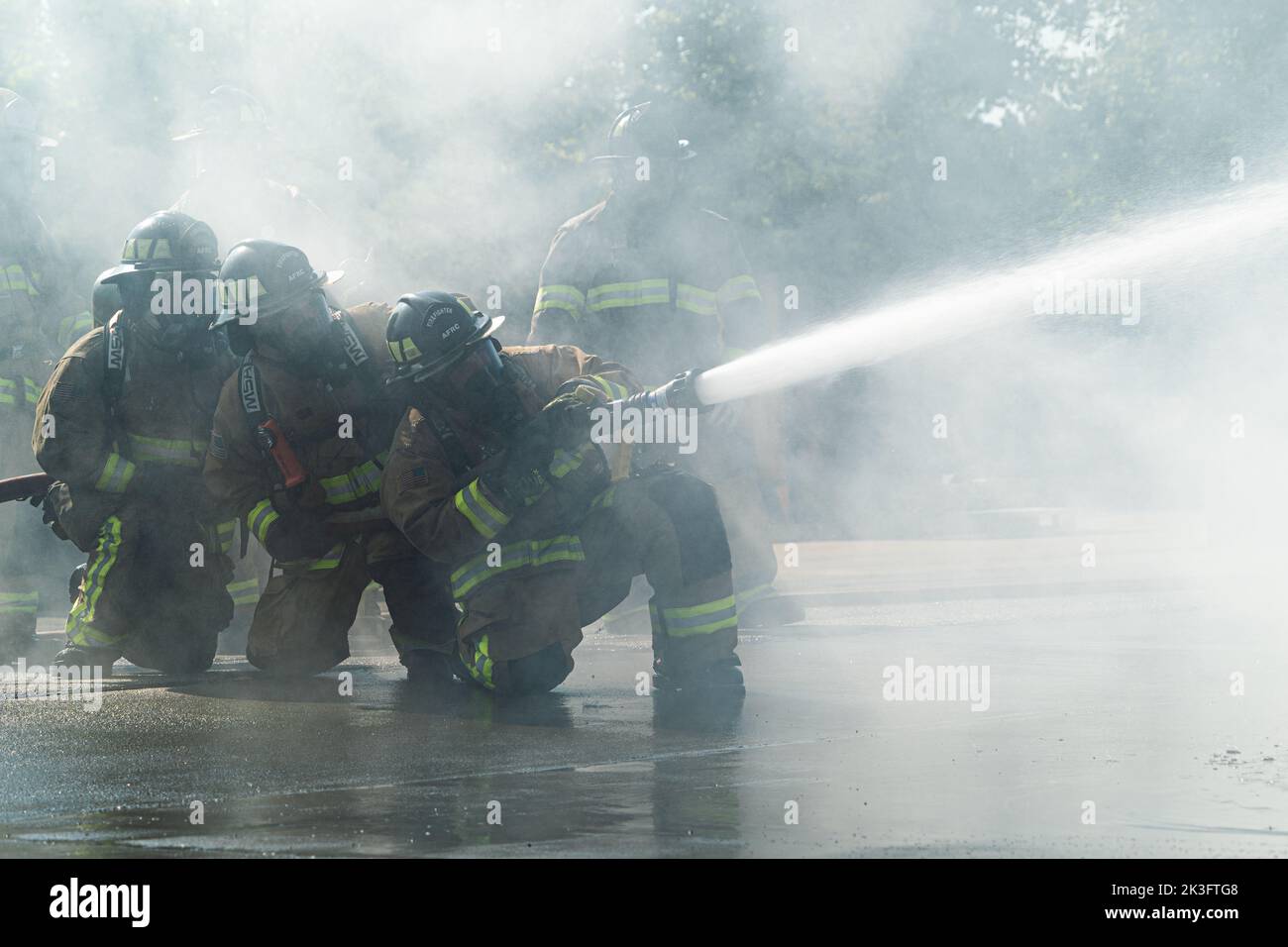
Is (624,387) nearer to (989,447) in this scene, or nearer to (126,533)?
(126,533)

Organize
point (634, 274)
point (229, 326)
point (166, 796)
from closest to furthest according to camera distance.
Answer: point (166, 796)
point (229, 326)
point (634, 274)

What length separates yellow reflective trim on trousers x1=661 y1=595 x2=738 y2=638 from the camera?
5.78m

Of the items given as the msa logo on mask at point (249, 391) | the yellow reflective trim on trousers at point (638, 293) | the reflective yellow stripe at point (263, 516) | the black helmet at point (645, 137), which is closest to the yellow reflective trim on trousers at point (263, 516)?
the reflective yellow stripe at point (263, 516)

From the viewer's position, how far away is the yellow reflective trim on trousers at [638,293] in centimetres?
721

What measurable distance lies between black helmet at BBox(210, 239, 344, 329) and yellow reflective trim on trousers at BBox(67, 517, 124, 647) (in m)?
1.07

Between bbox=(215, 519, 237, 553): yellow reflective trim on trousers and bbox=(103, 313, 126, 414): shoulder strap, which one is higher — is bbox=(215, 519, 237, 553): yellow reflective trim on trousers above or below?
below

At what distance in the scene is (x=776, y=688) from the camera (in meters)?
6.05

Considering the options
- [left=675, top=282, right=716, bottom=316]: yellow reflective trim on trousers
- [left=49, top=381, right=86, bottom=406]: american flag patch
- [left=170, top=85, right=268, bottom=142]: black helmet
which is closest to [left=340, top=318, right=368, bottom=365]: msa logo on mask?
[left=49, top=381, right=86, bottom=406]: american flag patch

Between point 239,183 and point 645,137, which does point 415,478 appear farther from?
point 239,183

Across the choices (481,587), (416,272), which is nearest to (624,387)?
(481,587)

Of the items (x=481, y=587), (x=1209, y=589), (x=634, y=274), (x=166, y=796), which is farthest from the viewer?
(x=1209, y=589)

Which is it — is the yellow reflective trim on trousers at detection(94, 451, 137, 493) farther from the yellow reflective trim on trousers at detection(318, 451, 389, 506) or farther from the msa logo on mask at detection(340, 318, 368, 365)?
the msa logo on mask at detection(340, 318, 368, 365)

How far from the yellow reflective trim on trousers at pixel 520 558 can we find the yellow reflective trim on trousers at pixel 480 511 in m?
0.22
